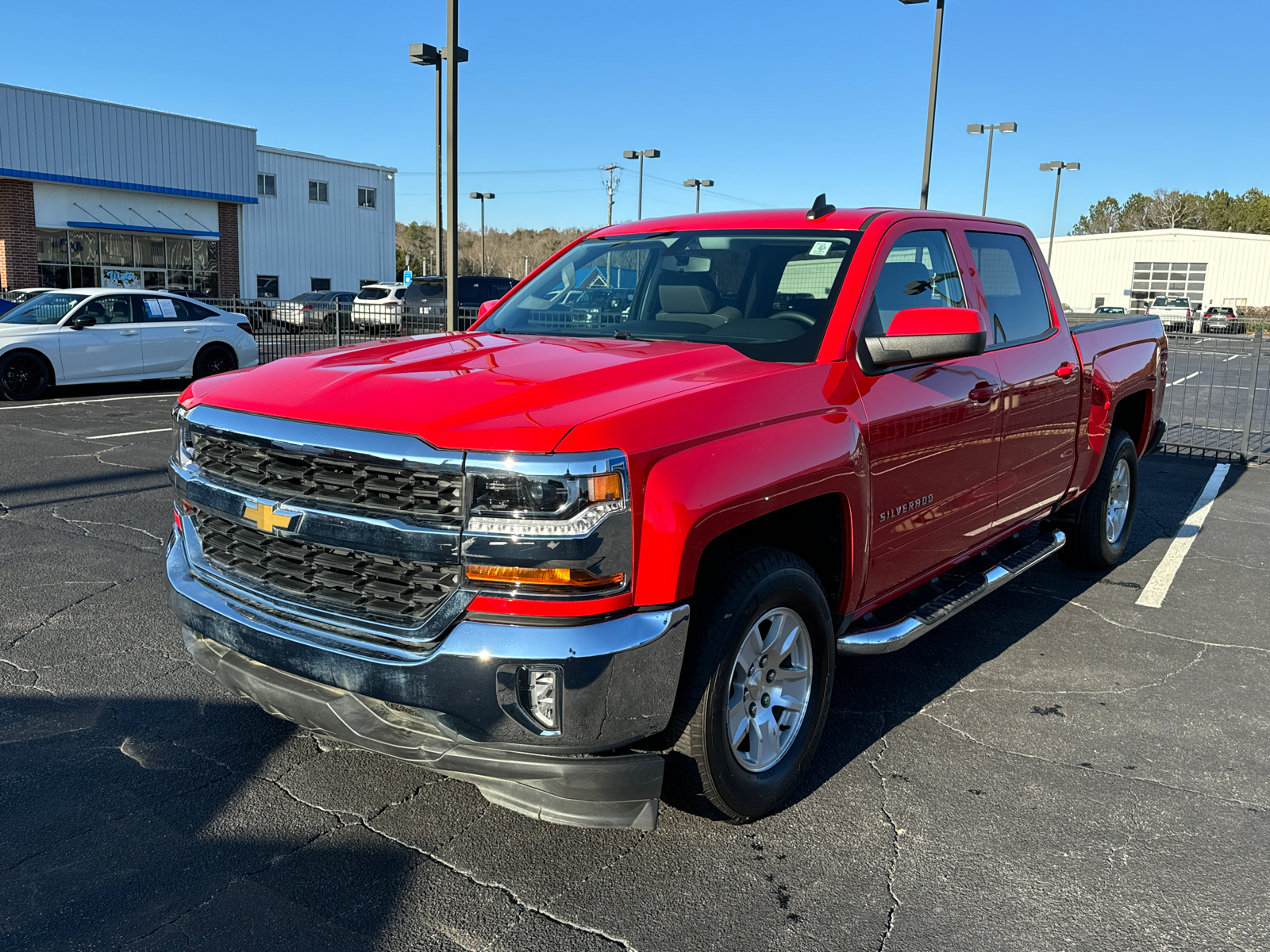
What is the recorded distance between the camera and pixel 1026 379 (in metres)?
4.86

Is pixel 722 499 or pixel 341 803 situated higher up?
pixel 722 499

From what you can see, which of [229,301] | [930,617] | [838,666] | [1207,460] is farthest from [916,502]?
[229,301]

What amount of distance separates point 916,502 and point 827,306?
0.83 meters

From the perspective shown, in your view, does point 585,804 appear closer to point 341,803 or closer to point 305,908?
point 305,908

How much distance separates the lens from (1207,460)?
39.5ft

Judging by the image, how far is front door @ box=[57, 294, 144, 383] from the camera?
1430cm

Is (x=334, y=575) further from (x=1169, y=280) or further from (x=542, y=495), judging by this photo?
(x=1169, y=280)

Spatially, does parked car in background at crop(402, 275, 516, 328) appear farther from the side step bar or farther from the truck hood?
the truck hood

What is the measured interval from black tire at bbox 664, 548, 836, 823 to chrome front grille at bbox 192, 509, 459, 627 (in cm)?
77

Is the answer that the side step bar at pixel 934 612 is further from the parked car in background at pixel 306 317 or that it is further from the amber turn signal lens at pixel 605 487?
the parked car in background at pixel 306 317

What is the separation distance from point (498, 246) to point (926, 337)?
131281 mm

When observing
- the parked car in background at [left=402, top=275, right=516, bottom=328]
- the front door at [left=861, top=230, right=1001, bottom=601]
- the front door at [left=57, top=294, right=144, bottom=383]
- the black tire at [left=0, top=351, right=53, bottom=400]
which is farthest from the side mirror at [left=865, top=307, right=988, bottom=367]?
the parked car in background at [left=402, top=275, right=516, bottom=328]

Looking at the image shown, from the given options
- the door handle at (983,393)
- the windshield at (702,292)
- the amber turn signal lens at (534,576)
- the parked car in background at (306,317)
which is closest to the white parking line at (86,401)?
the parked car in background at (306,317)

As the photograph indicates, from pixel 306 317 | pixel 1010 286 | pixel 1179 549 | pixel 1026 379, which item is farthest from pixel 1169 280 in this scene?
pixel 1026 379
